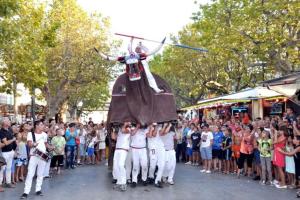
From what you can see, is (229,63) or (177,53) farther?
(177,53)

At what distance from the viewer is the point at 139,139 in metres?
12.1

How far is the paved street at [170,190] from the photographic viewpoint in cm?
1080


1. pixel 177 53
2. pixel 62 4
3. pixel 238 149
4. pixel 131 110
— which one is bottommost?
pixel 238 149

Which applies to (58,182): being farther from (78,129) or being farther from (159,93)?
(78,129)

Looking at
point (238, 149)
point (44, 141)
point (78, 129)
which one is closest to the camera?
point (44, 141)

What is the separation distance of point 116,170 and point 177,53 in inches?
1084

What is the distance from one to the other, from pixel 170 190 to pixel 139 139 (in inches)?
62.5

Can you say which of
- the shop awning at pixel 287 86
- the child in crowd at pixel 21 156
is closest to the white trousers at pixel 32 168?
the child in crowd at pixel 21 156

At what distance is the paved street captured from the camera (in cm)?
1080

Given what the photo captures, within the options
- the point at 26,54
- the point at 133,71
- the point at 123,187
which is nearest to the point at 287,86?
the point at 133,71

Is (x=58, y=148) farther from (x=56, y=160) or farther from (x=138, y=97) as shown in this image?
(x=138, y=97)

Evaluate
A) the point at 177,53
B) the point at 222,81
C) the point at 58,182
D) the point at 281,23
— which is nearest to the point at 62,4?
the point at 177,53

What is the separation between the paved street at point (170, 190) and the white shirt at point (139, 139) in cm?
116

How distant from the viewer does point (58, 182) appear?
13.6 m
